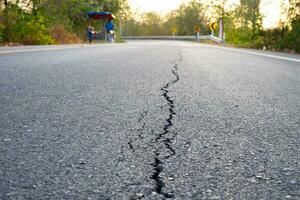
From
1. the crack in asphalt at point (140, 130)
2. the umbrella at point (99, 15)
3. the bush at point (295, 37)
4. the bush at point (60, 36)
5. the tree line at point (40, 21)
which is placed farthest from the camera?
the umbrella at point (99, 15)

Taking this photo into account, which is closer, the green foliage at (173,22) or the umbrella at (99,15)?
the umbrella at (99,15)

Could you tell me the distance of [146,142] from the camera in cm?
190

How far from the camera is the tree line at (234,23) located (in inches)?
531

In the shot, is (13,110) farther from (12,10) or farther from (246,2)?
(246,2)

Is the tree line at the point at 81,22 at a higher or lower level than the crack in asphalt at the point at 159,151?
higher

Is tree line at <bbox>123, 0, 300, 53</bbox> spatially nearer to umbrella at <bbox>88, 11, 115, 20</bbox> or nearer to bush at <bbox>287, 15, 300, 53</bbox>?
bush at <bbox>287, 15, 300, 53</bbox>

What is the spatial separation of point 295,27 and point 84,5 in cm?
1688

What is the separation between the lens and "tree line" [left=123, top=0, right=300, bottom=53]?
13.5m

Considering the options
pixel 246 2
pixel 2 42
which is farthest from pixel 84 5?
pixel 2 42

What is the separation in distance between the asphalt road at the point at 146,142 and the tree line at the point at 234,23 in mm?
10295

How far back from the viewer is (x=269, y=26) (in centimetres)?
1534

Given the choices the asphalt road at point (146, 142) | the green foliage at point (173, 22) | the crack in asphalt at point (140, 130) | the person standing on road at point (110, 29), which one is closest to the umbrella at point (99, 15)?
the person standing on road at point (110, 29)

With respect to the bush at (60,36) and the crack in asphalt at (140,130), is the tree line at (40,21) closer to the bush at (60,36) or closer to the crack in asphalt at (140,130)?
the bush at (60,36)

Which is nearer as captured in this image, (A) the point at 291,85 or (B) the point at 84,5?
(A) the point at 291,85
